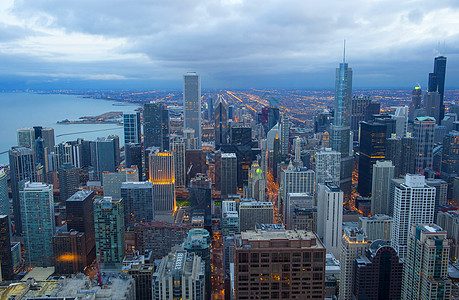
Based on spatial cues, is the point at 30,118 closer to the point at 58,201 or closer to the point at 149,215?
the point at 58,201

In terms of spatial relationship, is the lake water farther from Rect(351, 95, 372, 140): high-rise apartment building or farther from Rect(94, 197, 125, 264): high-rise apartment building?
Rect(351, 95, 372, 140): high-rise apartment building

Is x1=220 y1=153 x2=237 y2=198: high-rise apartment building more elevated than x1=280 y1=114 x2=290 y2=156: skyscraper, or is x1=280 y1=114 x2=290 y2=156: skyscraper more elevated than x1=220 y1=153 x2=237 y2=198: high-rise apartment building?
x1=280 y1=114 x2=290 y2=156: skyscraper

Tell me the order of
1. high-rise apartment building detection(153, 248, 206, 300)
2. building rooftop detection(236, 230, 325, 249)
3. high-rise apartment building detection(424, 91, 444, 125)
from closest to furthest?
building rooftop detection(236, 230, 325, 249)
high-rise apartment building detection(153, 248, 206, 300)
high-rise apartment building detection(424, 91, 444, 125)

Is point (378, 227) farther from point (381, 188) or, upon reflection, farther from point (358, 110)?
point (358, 110)

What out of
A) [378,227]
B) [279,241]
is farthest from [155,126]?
[279,241]

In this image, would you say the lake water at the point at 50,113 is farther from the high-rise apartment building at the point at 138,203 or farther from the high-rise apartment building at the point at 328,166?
the high-rise apartment building at the point at 328,166

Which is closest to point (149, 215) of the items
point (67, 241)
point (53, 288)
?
point (67, 241)

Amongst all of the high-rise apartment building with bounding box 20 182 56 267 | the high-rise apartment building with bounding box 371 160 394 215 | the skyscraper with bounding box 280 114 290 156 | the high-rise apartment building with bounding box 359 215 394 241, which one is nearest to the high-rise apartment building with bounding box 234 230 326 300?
the high-rise apartment building with bounding box 359 215 394 241
